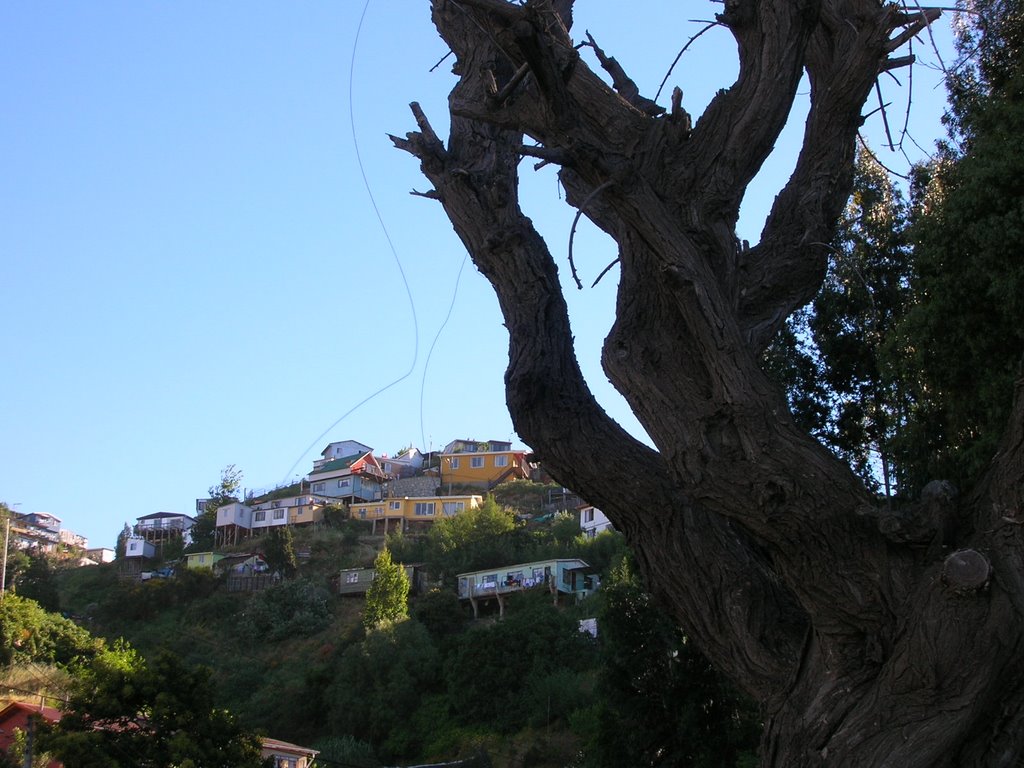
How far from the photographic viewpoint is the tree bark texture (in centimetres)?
373

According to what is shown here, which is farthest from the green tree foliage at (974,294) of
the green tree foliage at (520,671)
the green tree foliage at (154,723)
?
the green tree foliage at (520,671)

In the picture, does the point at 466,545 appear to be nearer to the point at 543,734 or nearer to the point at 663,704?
the point at 543,734

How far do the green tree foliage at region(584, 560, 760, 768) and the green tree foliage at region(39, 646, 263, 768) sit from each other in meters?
5.19

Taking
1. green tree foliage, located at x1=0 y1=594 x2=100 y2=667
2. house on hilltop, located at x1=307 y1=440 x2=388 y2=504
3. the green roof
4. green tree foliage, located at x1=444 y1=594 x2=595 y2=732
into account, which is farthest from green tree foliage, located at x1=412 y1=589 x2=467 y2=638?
the green roof

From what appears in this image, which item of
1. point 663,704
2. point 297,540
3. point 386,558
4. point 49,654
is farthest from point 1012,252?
point 297,540

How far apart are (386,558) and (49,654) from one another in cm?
1452

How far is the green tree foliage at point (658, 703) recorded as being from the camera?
14.2 m

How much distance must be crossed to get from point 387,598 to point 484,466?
107 feet

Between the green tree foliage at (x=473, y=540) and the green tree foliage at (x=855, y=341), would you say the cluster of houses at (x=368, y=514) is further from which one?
the green tree foliage at (x=855, y=341)

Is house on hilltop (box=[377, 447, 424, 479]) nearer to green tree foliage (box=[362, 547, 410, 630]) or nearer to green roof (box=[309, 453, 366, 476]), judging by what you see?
green roof (box=[309, 453, 366, 476])

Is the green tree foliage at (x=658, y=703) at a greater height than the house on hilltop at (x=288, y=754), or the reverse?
the green tree foliage at (x=658, y=703)

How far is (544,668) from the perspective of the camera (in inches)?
1281

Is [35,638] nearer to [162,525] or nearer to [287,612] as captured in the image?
[287,612]

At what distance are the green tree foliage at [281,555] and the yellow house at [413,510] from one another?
20.6 ft
